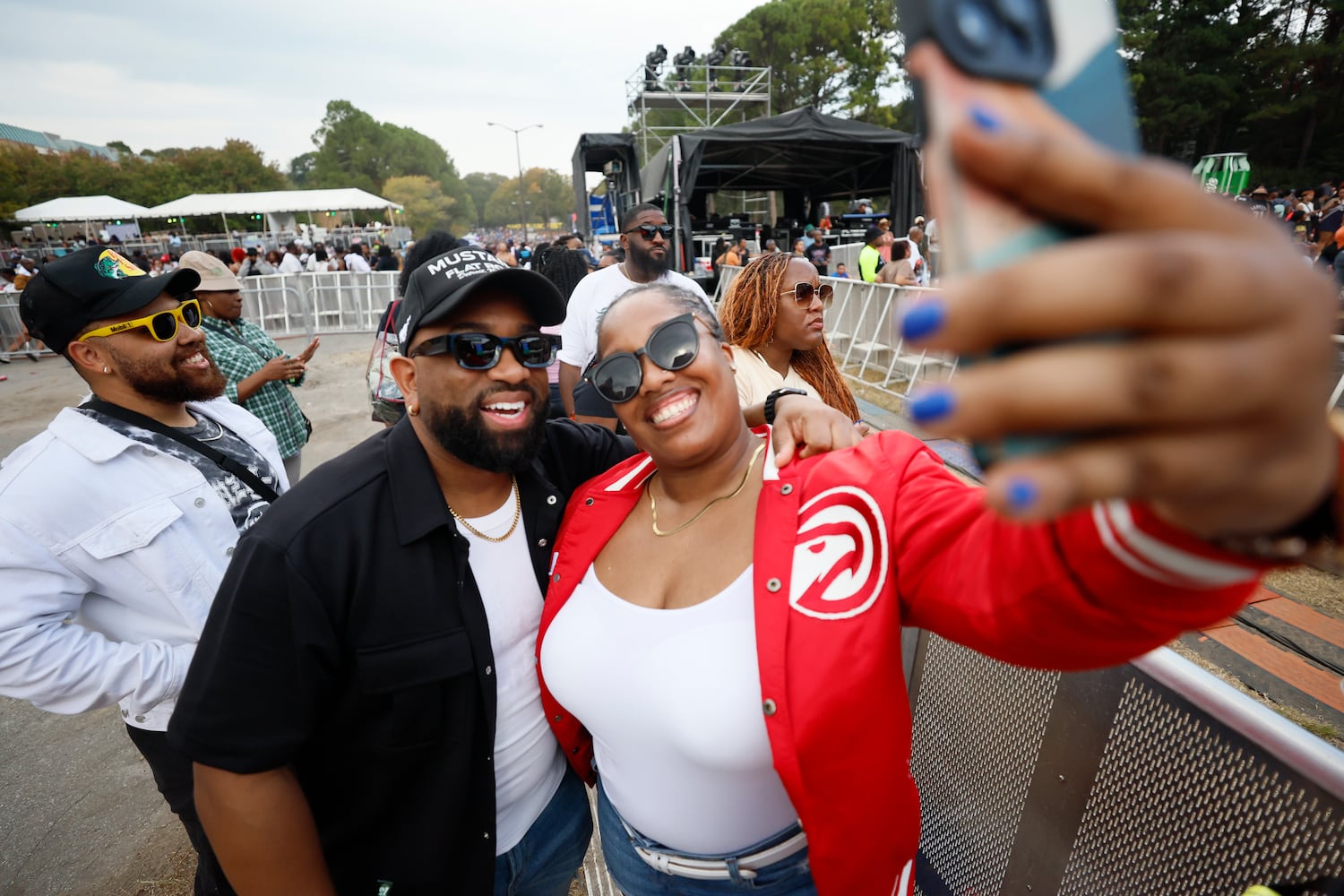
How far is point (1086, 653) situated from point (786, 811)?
35.1 inches

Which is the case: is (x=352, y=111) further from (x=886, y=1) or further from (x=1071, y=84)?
(x=1071, y=84)

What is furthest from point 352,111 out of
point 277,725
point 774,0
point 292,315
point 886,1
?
point 277,725

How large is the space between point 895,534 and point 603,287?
3703 millimetres

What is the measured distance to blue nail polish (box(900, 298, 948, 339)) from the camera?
433mm

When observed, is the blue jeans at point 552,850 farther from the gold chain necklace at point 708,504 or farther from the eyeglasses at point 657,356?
the eyeglasses at point 657,356

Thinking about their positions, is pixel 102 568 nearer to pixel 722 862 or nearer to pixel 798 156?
pixel 722 862

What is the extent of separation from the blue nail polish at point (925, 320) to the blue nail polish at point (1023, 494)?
0.12 meters

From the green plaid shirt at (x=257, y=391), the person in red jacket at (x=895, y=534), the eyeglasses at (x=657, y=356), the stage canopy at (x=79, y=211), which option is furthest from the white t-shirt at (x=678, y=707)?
the stage canopy at (x=79, y=211)

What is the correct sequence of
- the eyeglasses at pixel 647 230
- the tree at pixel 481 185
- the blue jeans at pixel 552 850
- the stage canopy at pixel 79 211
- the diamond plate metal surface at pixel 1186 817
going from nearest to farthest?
1. the diamond plate metal surface at pixel 1186 817
2. the blue jeans at pixel 552 850
3. the eyeglasses at pixel 647 230
4. the stage canopy at pixel 79 211
5. the tree at pixel 481 185

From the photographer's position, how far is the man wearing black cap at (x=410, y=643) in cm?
144

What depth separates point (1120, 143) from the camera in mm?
485

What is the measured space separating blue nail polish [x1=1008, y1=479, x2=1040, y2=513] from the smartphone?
36 millimetres

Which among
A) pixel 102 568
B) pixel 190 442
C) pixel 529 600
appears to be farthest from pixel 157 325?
pixel 529 600

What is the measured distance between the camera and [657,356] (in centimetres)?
167
